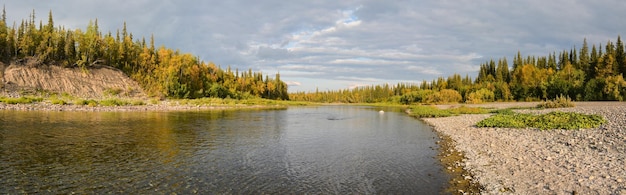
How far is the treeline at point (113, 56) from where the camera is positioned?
304ft

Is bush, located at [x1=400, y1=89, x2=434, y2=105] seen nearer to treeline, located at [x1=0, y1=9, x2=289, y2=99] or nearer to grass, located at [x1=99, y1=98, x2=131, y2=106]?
treeline, located at [x1=0, y1=9, x2=289, y2=99]

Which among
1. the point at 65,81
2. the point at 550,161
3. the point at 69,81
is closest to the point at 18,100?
the point at 65,81

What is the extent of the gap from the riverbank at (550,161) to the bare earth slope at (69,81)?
300 ft

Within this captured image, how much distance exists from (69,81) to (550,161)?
352 feet

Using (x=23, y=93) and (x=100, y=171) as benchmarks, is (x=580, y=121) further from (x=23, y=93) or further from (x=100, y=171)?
(x=23, y=93)

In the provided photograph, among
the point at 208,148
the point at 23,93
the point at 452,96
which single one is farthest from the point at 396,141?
the point at 452,96

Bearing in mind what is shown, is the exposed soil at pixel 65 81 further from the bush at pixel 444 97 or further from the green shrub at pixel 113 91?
the bush at pixel 444 97

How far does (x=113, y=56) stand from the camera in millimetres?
115812

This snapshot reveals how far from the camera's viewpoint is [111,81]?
105 m

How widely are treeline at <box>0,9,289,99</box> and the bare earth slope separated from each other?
288cm

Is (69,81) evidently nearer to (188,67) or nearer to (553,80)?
(188,67)

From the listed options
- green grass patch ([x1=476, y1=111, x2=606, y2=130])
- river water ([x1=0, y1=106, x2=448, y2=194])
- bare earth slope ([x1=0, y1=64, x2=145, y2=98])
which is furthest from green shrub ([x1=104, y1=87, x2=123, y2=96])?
green grass patch ([x1=476, y1=111, x2=606, y2=130])

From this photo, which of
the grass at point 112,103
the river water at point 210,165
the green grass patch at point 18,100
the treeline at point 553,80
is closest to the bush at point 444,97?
the treeline at point 553,80

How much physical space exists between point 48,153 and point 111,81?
98090 millimetres
